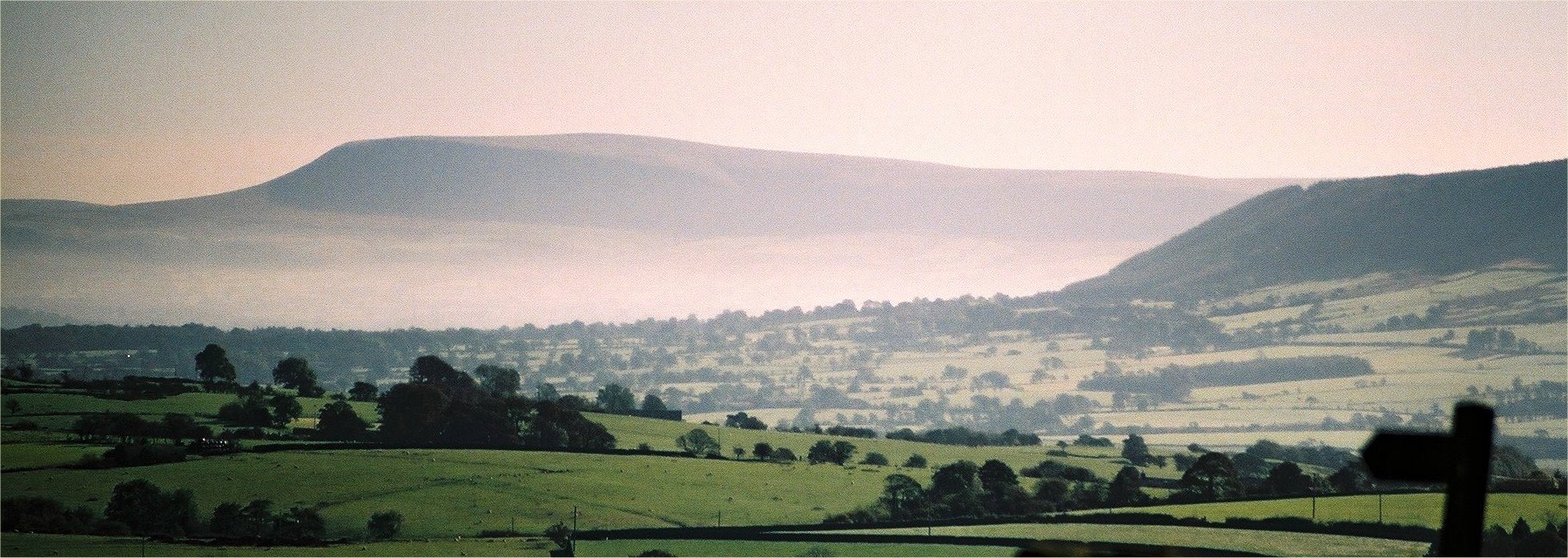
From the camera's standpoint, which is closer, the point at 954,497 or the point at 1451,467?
the point at 1451,467

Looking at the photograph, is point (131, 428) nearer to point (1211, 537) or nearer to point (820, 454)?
point (820, 454)

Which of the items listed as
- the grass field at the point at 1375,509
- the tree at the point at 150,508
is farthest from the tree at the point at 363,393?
the grass field at the point at 1375,509

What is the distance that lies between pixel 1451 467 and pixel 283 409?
508 feet

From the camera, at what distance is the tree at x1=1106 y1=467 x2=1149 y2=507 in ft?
411

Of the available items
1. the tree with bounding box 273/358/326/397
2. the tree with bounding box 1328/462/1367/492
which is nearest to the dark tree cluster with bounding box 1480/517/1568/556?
the tree with bounding box 1328/462/1367/492

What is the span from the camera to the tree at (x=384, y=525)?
11644 centimetres

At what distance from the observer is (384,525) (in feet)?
386

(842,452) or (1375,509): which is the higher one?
(842,452)

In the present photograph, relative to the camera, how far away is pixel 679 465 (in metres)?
141

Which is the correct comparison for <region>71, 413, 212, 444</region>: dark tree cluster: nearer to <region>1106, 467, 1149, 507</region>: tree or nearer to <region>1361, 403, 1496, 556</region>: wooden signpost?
<region>1106, 467, 1149, 507</region>: tree

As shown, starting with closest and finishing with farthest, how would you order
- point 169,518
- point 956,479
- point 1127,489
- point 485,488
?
point 169,518 → point 1127,489 → point 485,488 → point 956,479

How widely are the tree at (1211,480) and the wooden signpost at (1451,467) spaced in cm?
11831

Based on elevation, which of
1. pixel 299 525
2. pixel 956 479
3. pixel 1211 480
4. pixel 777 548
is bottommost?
pixel 777 548

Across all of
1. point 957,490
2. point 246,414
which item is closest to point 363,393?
point 246,414
